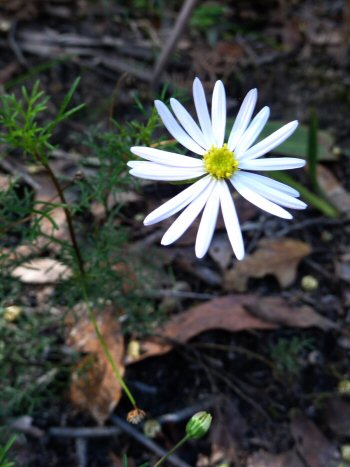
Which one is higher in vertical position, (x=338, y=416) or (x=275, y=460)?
(x=338, y=416)

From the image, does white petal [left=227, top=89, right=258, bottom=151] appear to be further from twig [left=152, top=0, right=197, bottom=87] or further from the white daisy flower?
twig [left=152, top=0, right=197, bottom=87]

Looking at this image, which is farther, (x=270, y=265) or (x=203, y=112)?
(x=270, y=265)

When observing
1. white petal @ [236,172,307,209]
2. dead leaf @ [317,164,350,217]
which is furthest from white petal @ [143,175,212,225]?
dead leaf @ [317,164,350,217]

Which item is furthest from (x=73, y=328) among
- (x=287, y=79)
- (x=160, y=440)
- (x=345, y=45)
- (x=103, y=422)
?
(x=345, y=45)

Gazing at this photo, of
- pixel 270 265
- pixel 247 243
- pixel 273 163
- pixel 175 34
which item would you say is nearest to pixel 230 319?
pixel 270 265

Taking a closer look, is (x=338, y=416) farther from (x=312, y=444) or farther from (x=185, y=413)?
(x=185, y=413)

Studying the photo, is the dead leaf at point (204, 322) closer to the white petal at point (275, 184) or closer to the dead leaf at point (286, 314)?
the dead leaf at point (286, 314)
